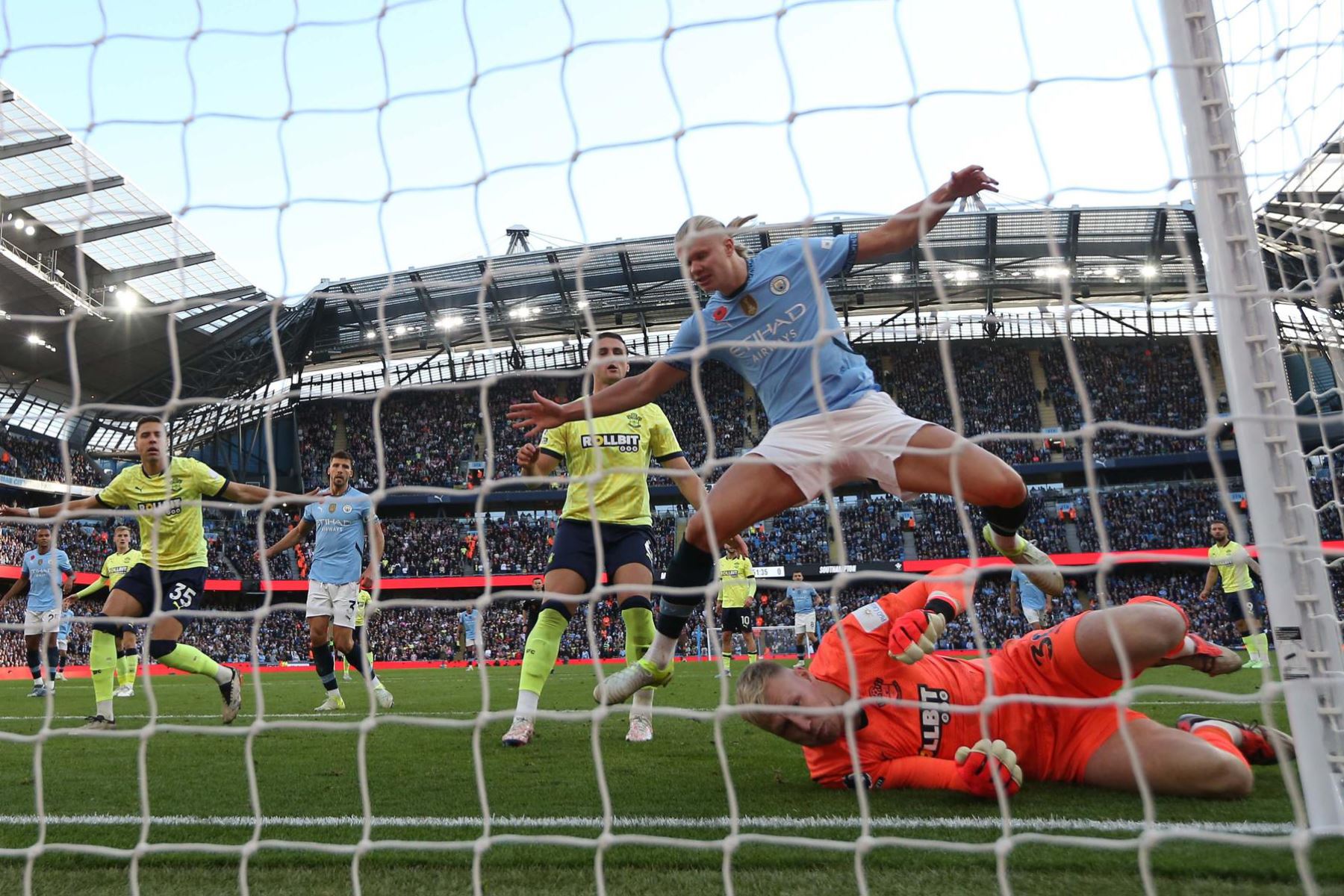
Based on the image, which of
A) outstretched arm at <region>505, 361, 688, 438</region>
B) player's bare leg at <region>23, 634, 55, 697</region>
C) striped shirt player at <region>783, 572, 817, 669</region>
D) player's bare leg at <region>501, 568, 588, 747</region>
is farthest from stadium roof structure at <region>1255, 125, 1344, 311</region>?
player's bare leg at <region>23, 634, 55, 697</region>

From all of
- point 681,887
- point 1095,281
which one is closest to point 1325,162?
point 681,887

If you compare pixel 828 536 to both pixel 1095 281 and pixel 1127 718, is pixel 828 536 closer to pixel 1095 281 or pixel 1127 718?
pixel 1095 281

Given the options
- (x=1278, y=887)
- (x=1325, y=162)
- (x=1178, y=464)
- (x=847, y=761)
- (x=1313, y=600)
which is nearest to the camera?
(x=1278, y=887)

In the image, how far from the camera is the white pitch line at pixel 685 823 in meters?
2.53

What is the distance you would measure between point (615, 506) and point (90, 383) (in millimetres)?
22655

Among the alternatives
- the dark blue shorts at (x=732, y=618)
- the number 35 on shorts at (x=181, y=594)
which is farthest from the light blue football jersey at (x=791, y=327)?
the dark blue shorts at (x=732, y=618)

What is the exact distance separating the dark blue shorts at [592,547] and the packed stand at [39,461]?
27.7 meters

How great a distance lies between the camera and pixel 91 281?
53.8 ft

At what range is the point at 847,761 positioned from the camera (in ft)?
10.5

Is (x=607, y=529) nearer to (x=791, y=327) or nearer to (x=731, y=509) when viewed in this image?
(x=731, y=509)

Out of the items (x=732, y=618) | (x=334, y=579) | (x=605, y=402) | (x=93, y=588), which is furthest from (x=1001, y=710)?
(x=93, y=588)

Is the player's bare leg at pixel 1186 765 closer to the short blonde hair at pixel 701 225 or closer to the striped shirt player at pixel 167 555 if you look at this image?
the short blonde hair at pixel 701 225

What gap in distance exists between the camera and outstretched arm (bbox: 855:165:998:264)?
2.83m

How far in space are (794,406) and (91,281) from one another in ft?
56.8
